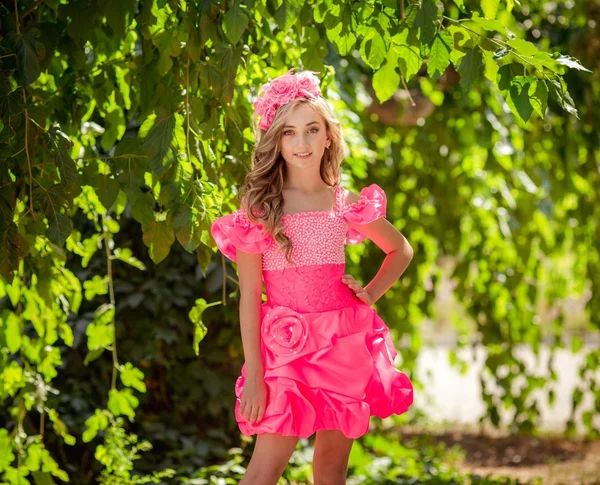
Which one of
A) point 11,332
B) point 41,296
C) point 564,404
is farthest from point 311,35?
point 564,404

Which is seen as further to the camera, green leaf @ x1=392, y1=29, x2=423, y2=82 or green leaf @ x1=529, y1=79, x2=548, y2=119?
green leaf @ x1=392, y1=29, x2=423, y2=82

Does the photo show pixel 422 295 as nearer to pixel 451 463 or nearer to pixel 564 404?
pixel 451 463

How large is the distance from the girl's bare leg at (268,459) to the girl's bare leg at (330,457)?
90 mm

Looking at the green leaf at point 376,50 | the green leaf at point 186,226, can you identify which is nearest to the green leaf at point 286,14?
the green leaf at point 376,50

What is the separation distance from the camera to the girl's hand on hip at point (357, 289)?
1.81m

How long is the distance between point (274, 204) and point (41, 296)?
637 millimetres

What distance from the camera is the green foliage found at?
1.67 metres

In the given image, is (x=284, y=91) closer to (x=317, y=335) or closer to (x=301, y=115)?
(x=301, y=115)

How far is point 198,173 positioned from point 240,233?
0.20m

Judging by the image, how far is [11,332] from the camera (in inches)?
87.4

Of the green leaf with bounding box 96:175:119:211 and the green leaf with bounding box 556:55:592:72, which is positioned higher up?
the green leaf with bounding box 556:55:592:72

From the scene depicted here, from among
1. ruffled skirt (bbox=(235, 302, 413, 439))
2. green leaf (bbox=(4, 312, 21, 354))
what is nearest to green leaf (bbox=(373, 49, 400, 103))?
ruffled skirt (bbox=(235, 302, 413, 439))

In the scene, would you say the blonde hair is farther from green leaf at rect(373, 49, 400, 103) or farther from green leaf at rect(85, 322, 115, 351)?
green leaf at rect(85, 322, 115, 351)

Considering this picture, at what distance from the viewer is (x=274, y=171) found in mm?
1816
